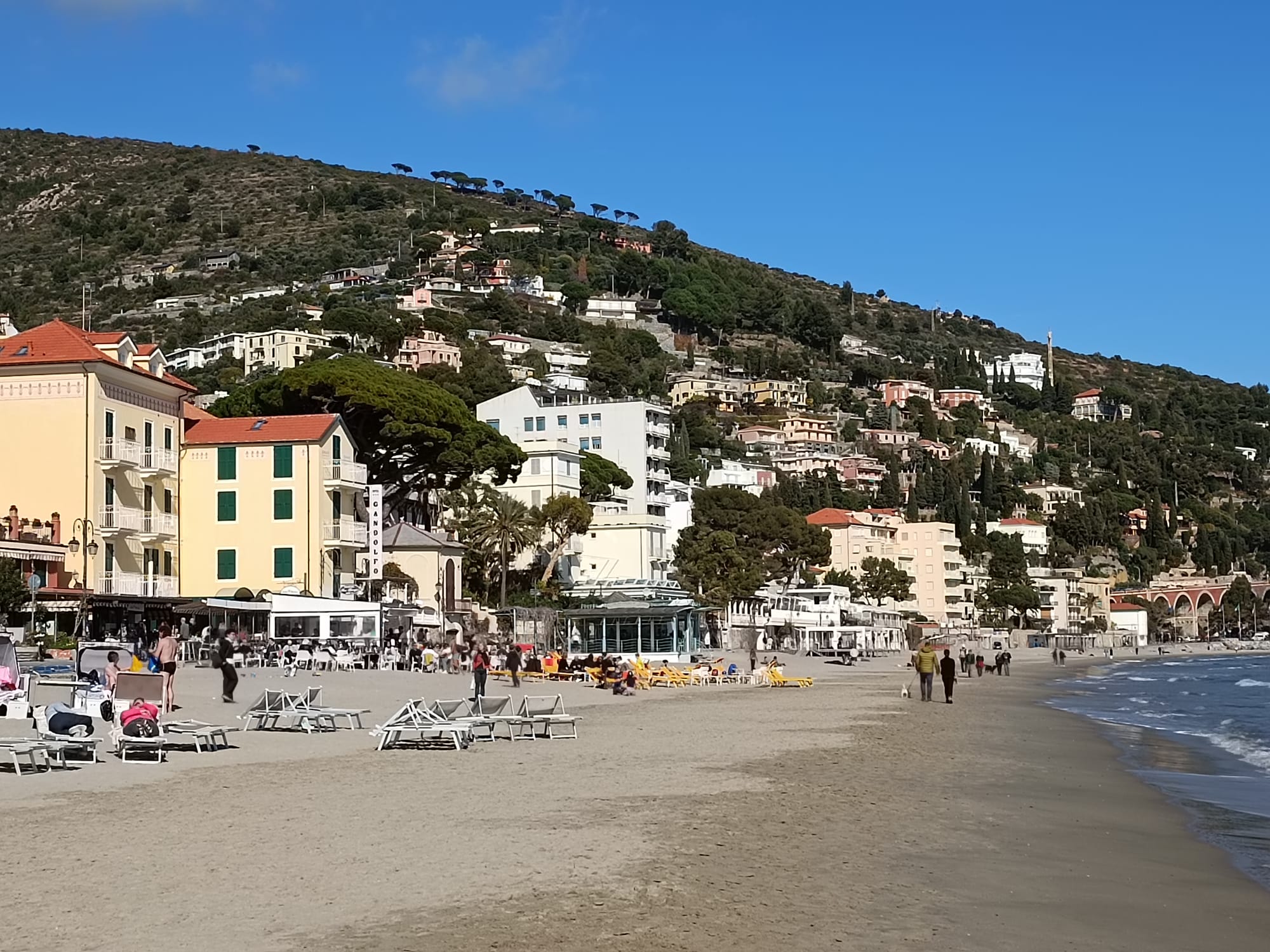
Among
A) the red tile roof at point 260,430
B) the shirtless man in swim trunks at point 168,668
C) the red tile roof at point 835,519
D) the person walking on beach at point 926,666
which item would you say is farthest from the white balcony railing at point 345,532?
the red tile roof at point 835,519

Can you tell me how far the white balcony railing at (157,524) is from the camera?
163 ft

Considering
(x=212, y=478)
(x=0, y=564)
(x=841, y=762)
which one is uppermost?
(x=212, y=478)

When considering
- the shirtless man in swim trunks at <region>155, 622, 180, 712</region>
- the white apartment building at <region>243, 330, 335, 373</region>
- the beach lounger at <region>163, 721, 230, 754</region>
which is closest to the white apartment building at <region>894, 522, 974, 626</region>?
the white apartment building at <region>243, 330, 335, 373</region>

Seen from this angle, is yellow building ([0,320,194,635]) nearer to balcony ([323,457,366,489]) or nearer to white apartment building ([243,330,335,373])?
balcony ([323,457,366,489])

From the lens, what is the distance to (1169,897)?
38.0 feet

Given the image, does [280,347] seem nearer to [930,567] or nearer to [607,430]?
[607,430]

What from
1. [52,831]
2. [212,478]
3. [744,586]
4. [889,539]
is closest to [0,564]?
[212,478]

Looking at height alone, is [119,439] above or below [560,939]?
above

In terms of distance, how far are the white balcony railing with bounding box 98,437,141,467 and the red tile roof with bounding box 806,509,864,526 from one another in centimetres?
10354

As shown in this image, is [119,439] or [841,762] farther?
[119,439]

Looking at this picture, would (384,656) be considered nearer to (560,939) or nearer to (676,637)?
(676,637)

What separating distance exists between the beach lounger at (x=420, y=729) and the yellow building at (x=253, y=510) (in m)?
30.6

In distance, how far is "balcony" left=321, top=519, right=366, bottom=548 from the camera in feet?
177

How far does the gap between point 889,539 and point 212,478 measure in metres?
109
